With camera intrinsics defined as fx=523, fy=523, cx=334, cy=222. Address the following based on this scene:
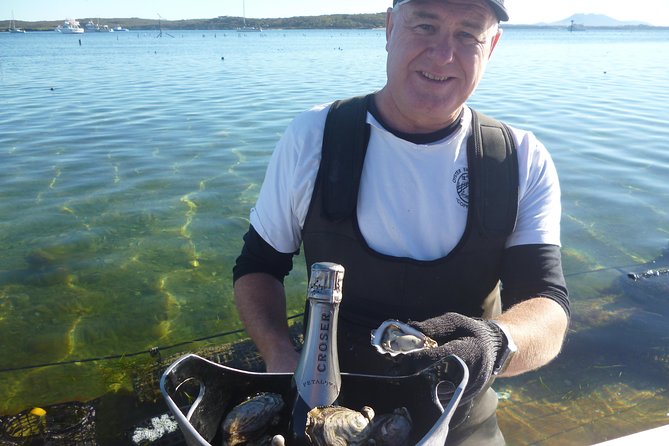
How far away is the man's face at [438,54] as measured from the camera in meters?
2.61

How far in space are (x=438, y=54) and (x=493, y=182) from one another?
2.32ft

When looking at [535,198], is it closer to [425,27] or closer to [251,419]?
[425,27]

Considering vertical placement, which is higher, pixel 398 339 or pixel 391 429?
pixel 398 339

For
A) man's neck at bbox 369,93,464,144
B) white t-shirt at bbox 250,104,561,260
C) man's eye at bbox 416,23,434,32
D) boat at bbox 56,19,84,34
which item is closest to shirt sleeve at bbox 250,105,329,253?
white t-shirt at bbox 250,104,561,260

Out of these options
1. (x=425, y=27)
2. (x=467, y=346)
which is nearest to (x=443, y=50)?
(x=425, y=27)

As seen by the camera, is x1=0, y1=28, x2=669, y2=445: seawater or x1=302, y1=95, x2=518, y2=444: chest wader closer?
x1=302, y1=95, x2=518, y2=444: chest wader

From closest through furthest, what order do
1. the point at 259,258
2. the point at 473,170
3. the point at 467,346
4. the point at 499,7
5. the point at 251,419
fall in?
the point at 251,419
the point at 467,346
the point at 499,7
the point at 473,170
the point at 259,258

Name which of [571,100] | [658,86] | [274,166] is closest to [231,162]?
[274,166]

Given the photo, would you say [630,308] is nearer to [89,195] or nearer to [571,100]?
[89,195]

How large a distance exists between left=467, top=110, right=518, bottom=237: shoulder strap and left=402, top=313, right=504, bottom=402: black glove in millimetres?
845

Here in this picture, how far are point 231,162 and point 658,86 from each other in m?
20.7

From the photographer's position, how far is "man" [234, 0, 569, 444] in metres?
2.64

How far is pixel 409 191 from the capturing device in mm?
2762

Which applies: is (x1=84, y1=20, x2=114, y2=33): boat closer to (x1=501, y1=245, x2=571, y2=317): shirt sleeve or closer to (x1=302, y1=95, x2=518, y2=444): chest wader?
(x1=302, y1=95, x2=518, y2=444): chest wader
